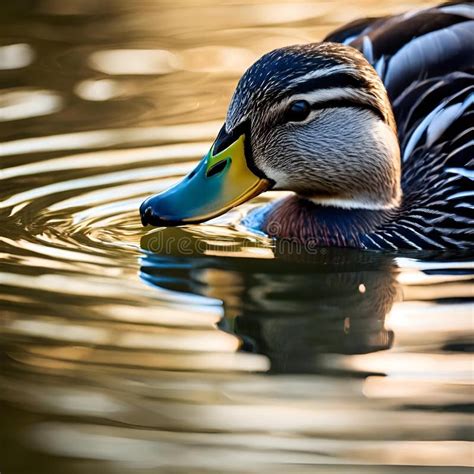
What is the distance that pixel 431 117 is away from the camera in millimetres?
8250

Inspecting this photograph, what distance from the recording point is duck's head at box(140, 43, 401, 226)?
7273mm

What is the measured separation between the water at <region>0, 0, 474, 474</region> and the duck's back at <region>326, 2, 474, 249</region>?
34cm

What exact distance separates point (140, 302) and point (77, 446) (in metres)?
1.61

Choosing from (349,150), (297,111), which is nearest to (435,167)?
(349,150)

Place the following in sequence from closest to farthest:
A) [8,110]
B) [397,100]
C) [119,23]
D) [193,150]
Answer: [397,100] → [193,150] → [8,110] → [119,23]

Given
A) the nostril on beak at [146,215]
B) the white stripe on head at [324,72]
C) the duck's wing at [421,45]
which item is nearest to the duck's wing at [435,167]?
the duck's wing at [421,45]

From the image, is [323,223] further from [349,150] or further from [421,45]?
[421,45]

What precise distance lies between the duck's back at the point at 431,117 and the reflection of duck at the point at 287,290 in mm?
456

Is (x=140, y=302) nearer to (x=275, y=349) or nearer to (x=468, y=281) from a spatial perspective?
(x=275, y=349)

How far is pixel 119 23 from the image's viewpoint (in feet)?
41.9

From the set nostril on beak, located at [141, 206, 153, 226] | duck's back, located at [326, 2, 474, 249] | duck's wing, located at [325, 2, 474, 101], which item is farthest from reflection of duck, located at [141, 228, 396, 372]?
duck's wing, located at [325, 2, 474, 101]

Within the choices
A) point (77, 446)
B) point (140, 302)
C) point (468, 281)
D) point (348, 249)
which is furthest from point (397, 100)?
point (77, 446)

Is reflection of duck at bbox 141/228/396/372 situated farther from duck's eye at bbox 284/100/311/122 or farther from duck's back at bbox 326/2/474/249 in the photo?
duck's eye at bbox 284/100/311/122

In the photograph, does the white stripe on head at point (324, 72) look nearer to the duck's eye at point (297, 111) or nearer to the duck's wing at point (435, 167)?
the duck's eye at point (297, 111)
